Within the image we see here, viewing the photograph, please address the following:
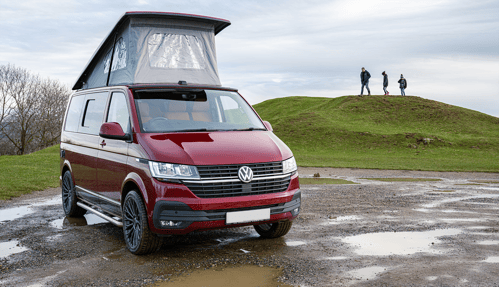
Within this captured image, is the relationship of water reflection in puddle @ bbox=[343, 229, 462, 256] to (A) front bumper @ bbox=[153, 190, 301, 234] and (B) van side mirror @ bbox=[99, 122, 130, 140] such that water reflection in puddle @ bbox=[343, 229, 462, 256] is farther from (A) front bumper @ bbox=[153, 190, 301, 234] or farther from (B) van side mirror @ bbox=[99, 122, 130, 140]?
(B) van side mirror @ bbox=[99, 122, 130, 140]

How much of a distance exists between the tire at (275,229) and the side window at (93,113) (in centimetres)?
288

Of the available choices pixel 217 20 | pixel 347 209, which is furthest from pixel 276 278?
pixel 217 20

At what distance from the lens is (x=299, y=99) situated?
6091 cm

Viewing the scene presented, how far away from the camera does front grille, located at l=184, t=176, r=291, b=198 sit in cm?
514

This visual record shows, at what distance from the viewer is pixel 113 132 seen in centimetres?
591

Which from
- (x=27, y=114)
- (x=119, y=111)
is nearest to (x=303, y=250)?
(x=119, y=111)

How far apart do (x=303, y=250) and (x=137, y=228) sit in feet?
6.79

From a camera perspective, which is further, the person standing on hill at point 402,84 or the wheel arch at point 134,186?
the person standing on hill at point 402,84

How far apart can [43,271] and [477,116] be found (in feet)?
139

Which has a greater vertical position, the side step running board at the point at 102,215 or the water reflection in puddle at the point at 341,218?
the side step running board at the point at 102,215

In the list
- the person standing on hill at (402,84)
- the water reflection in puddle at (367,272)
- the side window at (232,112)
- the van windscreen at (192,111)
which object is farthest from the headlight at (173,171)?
→ the person standing on hill at (402,84)

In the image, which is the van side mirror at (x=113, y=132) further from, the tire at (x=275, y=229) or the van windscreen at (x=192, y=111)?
the tire at (x=275, y=229)

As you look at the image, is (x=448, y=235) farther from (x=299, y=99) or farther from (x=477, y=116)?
(x=299, y=99)

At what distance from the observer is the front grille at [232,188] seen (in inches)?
202
